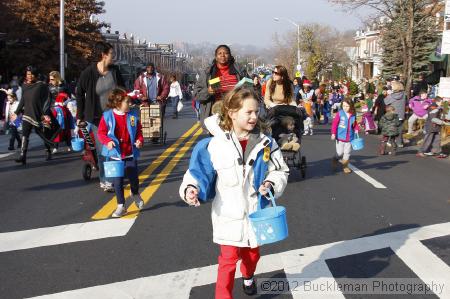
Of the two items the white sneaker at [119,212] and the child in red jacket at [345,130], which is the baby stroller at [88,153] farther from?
the child in red jacket at [345,130]

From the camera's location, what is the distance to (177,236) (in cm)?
568

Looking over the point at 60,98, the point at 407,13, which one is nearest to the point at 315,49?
the point at 407,13

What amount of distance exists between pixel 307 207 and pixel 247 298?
10.4 feet

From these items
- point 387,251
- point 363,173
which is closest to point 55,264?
point 387,251

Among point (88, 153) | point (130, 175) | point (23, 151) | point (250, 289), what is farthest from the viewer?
point (23, 151)

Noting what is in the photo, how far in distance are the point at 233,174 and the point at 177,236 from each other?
7.19ft

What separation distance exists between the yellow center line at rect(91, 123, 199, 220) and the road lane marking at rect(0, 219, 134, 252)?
0.33 meters

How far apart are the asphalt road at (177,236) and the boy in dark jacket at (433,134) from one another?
10.7 feet

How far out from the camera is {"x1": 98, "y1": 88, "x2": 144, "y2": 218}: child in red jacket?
6.42m

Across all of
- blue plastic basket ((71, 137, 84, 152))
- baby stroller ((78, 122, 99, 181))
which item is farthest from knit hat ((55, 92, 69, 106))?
baby stroller ((78, 122, 99, 181))

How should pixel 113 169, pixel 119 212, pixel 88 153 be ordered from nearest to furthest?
pixel 113 169, pixel 119 212, pixel 88 153

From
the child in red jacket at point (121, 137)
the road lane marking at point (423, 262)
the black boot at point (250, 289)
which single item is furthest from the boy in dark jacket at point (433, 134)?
the black boot at point (250, 289)

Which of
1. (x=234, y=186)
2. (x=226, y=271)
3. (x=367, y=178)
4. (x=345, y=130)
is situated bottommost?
(x=367, y=178)

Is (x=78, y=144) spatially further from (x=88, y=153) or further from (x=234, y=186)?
(x=234, y=186)
